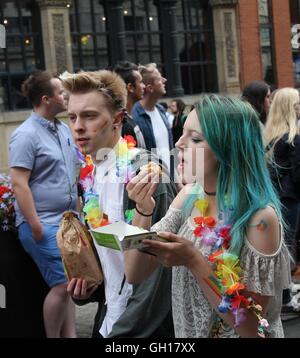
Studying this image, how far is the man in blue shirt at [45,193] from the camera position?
473 cm

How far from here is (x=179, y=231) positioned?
2512 millimetres

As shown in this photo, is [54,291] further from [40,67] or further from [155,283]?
[40,67]

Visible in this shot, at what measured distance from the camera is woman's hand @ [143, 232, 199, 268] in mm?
2127

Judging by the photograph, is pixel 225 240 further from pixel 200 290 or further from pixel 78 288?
pixel 78 288

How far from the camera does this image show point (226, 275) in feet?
7.26

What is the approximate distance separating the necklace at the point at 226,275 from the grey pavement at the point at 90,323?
9.93ft

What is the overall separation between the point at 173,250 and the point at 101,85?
1.20 m

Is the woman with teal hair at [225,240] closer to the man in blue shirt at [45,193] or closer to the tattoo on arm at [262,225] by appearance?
the tattoo on arm at [262,225]

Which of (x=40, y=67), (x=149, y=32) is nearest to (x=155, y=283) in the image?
(x=40, y=67)

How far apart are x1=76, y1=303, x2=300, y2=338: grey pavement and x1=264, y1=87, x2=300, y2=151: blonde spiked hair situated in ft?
4.70

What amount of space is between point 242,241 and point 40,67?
49.9 feet

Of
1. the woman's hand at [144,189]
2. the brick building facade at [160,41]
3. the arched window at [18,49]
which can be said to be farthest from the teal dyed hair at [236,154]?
the arched window at [18,49]

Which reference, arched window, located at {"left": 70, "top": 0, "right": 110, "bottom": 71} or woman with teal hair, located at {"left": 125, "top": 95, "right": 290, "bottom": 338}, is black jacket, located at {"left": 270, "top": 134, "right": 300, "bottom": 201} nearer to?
woman with teal hair, located at {"left": 125, "top": 95, "right": 290, "bottom": 338}

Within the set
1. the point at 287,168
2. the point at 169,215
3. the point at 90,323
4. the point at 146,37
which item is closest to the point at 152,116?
the point at 287,168
